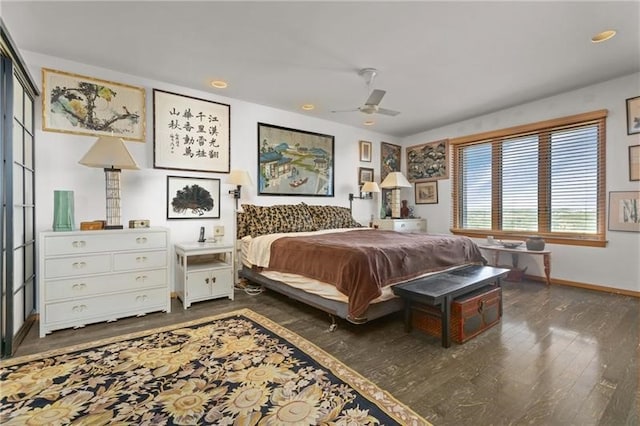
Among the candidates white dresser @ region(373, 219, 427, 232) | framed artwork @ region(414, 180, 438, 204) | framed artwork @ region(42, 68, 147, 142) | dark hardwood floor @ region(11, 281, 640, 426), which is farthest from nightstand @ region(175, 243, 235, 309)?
framed artwork @ region(414, 180, 438, 204)

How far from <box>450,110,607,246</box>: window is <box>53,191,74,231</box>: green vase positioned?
5.61 metres

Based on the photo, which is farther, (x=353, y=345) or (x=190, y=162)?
(x=190, y=162)

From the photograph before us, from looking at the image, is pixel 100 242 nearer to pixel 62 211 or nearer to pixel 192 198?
pixel 62 211

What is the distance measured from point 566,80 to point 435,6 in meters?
2.61

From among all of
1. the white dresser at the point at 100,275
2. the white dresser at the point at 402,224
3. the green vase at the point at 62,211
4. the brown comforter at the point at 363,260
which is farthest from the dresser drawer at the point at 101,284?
the white dresser at the point at 402,224

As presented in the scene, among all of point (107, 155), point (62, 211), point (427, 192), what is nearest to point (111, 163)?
point (107, 155)

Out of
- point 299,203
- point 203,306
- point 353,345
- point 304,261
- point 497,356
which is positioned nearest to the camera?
point 497,356

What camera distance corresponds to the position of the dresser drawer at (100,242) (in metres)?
2.52

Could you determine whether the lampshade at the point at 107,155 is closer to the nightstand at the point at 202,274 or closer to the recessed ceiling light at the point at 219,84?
the nightstand at the point at 202,274

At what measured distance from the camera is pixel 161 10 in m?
2.29

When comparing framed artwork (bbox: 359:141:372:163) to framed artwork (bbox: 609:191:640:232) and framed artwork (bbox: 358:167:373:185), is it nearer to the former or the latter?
framed artwork (bbox: 358:167:373:185)

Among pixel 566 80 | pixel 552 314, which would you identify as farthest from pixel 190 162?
pixel 566 80

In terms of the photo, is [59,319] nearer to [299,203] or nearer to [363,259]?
[363,259]

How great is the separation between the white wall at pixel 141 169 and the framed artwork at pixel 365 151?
1022 mm
